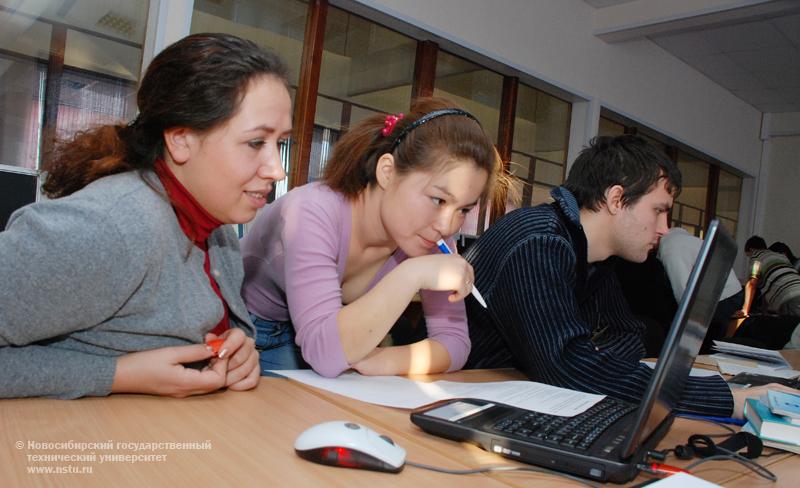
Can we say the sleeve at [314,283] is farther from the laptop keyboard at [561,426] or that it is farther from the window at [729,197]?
the window at [729,197]

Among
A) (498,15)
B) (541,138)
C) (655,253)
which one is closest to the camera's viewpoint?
(655,253)

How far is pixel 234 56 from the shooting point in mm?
957

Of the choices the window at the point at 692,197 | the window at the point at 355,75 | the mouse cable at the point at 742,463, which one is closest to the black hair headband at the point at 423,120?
the mouse cable at the point at 742,463

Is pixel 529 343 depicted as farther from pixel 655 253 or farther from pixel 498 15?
pixel 498 15

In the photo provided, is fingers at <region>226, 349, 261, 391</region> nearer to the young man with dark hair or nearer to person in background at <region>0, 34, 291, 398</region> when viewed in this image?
person in background at <region>0, 34, 291, 398</region>

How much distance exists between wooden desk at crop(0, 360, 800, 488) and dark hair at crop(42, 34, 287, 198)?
1.16 ft

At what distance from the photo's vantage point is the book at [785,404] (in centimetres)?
95

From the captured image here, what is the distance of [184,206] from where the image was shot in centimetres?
95

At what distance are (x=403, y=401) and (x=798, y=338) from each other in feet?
9.12

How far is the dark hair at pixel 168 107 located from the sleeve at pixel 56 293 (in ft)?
0.65

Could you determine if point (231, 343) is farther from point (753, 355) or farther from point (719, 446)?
point (753, 355)

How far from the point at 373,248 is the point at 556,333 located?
479 mm

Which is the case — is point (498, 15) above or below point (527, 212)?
above

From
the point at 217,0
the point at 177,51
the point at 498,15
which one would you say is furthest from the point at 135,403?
the point at 498,15
